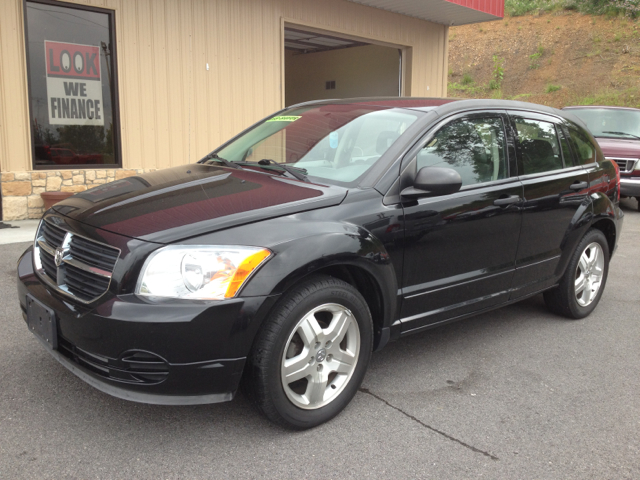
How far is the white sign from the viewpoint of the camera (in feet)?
26.8

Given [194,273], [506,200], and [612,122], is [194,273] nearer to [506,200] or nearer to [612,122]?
[506,200]

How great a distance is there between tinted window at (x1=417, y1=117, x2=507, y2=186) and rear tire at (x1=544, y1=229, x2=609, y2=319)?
1.20m

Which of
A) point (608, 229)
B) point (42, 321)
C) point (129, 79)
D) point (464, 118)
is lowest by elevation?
point (42, 321)

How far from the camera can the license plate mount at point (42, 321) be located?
2639 mm

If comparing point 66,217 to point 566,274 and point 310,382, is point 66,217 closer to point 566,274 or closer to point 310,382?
point 310,382

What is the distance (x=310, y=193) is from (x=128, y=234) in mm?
939

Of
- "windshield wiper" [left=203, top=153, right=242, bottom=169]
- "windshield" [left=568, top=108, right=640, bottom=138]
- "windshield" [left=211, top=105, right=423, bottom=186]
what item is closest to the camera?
"windshield" [left=211, top=105, right=423, bottom=186]

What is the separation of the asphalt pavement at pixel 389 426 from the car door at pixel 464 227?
0.43 metres

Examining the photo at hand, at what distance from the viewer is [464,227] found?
134 inches

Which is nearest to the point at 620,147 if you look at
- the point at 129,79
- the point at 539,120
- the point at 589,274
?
the point at 589,274

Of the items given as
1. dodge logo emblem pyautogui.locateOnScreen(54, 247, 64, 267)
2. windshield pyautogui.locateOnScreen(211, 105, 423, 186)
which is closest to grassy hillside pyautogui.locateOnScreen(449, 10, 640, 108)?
windshield pyautogui.locateOnScreen(211, 105, 423, 186)

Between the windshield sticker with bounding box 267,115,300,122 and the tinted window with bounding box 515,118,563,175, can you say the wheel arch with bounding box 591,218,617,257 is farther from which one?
the windshield sticker with bounding box 267,115,300,122

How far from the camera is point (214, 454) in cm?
256

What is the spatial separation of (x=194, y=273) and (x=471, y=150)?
2.04 metres
